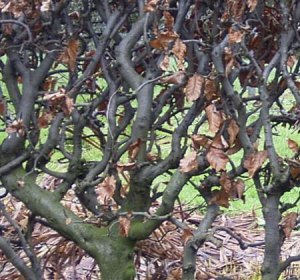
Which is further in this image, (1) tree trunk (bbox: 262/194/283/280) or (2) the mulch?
(2) the mulch

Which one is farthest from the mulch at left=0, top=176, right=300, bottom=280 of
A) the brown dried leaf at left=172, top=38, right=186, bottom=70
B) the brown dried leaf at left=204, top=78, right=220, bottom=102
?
the brown dried leaf at left=172, top=38, right=186, bottom=70

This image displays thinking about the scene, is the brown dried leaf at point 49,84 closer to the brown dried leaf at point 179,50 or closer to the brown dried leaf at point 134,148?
the brown dried leaf at point 134,148

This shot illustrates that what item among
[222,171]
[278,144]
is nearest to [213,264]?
[222,171]

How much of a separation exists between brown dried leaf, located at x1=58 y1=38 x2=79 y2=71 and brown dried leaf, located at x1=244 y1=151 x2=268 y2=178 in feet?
2.59

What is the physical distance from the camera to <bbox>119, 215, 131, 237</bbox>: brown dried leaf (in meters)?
2.74

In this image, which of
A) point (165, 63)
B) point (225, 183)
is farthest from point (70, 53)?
point (225, 183)

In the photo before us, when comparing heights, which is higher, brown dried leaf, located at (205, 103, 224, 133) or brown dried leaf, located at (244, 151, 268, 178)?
brown dried leaf, located at (205, 103, 224, 133)

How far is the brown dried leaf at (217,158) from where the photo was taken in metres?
2.54

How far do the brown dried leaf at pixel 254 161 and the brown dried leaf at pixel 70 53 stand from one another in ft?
2.59

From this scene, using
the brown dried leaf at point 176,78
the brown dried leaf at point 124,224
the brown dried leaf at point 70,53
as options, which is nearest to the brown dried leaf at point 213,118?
the brown dried leaf at point 176,78

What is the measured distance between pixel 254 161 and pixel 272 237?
1.09 ft

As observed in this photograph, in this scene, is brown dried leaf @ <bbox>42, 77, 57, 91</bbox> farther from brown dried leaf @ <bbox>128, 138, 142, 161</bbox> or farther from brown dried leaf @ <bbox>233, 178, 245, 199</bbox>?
brown dried leaf @ <bbox>233, 178, 245, 199</bbox>

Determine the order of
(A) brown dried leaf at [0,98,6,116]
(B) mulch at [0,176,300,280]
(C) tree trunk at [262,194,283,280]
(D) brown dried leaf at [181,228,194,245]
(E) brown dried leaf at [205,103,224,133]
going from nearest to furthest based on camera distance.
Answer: (E) brown dried leaf at [205,103,224,133] < (C) tree trunk at [262,194,283,280] < (D) brown dried leaf at [181,228,194,245] < (A) brown dried leaf at [0,98,6,116] < (B) mulch at [0,176,300,280]

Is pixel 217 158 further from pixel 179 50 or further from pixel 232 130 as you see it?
pixel 179 50
